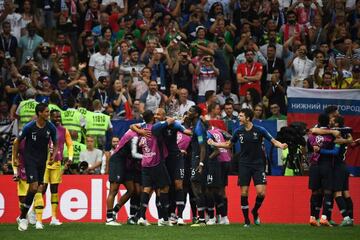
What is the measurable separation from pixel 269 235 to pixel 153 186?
341cm

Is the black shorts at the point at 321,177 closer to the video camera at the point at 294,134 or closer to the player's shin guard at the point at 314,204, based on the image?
the player's shin guard at the point at 314,204

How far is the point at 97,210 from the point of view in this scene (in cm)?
2836

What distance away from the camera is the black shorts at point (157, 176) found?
24.6 m

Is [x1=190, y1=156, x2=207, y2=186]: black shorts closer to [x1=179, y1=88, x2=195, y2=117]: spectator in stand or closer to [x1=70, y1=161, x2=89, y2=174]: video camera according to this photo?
[x1=70, y1=161, x2=89, y2=174]: video camera

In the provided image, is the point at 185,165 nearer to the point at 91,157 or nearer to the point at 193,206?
the point at 193,206

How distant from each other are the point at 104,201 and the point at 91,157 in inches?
51.0

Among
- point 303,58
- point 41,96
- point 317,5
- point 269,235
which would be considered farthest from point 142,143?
point 317,5

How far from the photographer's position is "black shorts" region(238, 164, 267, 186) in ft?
80.6

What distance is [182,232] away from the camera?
23062mm

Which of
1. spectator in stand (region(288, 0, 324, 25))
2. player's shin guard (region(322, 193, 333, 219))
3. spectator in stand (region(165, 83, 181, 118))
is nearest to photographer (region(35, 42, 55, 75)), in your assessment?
spectator in stand (region(165, 83, 181, 118))

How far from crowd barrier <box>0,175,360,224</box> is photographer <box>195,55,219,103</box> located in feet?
12.8

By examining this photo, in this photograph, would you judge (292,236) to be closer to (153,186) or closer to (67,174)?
(153,186)

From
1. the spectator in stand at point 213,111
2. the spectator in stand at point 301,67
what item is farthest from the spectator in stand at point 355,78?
the spectator in stand at point 213,111

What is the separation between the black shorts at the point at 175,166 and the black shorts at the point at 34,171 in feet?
9.42
